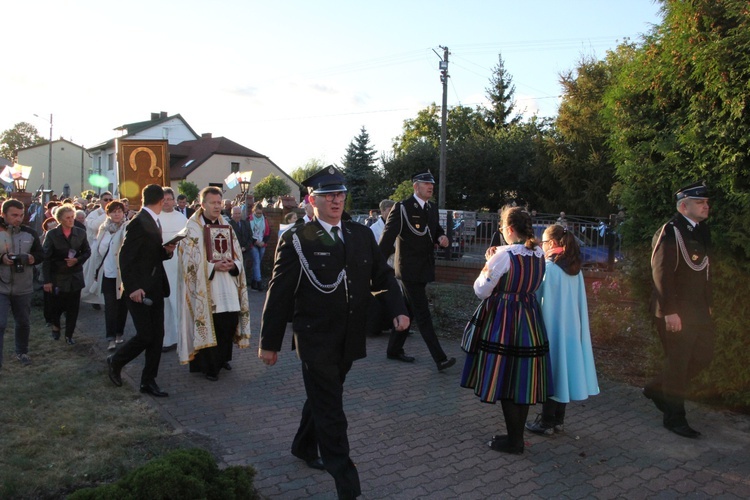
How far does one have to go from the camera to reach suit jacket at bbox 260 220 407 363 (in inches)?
151

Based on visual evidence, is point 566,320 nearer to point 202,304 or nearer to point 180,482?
point 180,482

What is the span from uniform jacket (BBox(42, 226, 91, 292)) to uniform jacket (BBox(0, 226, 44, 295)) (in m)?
0.93

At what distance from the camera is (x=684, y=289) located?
5.07 m

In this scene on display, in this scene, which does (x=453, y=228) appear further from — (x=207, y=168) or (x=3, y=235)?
(x=207, y=168)

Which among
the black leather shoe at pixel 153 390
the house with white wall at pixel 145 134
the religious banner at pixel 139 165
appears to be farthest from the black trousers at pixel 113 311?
the house with white wall at pixel 145 134

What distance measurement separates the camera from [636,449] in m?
4.91

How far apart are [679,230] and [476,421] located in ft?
7.69

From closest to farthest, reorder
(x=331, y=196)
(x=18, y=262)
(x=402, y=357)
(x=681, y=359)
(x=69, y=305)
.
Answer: (x=331, y=196) < (x=681, y=359) < (x=18, y=262) < (x=402, y=357) < (x=69, y=305)

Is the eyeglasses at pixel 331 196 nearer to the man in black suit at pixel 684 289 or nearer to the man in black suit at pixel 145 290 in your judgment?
the man in black suit at pixel 684 289

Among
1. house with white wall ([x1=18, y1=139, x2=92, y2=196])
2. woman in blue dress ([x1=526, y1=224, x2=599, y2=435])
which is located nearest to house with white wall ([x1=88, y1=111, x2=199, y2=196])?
house with white wall ([x1=18, y1=139, x2=92, y2=196])

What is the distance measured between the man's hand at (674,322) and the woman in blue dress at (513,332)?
1.12m

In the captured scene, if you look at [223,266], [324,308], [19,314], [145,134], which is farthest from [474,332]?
[145,134]

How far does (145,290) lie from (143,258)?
326mm

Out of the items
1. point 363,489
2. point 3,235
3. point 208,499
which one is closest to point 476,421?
point 363,489
